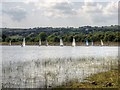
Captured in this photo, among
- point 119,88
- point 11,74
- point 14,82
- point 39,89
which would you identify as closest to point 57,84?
point 39,89

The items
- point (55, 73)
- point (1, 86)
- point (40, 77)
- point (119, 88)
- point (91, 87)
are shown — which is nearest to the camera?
point (119, 88)

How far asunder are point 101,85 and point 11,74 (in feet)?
42.6

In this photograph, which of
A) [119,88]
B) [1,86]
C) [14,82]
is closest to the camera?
[119,88]

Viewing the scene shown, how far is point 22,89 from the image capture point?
1086 inches

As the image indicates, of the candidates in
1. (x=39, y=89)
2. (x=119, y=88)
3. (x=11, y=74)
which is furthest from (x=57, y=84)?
(x=11, y=74)

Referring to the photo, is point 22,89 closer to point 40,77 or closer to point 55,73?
point 40,77

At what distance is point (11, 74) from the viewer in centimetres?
3703

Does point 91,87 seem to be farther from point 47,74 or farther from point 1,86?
point 47,74

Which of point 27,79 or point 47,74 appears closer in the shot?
point 27,79

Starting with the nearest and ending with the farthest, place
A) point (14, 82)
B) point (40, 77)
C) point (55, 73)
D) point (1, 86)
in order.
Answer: point (1, 86) → point (14, 82) → point (40, 77) → point (55, 73)

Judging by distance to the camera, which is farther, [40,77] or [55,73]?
[55,73]

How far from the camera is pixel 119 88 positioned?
24875mm

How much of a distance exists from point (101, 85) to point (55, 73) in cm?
1159

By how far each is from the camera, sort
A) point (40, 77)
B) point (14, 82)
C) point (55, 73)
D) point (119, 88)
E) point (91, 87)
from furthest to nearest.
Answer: point (55, 73)
point (40, 77)
point (14, 82)
point (91, 87)
point (119, 88)
